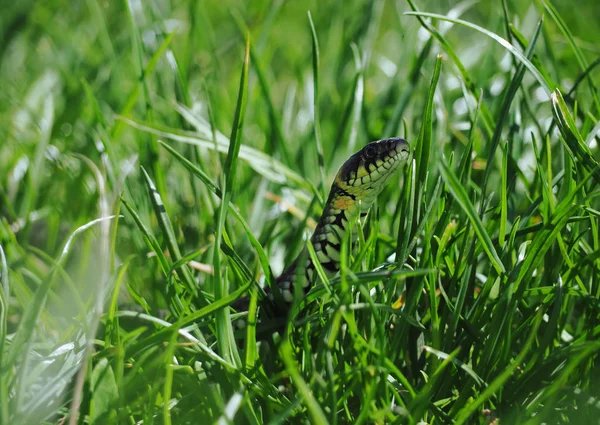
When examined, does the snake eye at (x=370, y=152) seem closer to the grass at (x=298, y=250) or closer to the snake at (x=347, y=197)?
the snake at (x=347, y=197)

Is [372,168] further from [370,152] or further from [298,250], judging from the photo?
[298,250]

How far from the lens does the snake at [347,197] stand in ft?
5.87

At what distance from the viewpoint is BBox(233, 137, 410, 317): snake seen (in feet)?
5.87

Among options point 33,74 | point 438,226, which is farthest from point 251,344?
point 33,74

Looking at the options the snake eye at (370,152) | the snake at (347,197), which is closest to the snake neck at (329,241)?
the snake at (347,197)

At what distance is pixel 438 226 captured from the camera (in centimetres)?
165

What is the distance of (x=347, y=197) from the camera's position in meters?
1.84

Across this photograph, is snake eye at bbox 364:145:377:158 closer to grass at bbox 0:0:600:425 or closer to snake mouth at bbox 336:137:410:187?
snake mouth at bbox 336:137:410:187

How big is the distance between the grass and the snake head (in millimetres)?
94

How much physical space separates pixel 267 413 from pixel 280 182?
1132mm

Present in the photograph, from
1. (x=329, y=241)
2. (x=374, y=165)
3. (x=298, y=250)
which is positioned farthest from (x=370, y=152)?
(x=298, y=250)

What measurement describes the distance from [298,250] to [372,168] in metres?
0.55

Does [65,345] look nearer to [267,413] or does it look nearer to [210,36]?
[267,413]

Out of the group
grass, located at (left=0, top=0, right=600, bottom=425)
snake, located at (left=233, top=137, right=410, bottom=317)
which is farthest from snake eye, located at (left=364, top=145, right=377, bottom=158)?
grass, located at (left=0, top=0, right=600, bottom=425)
